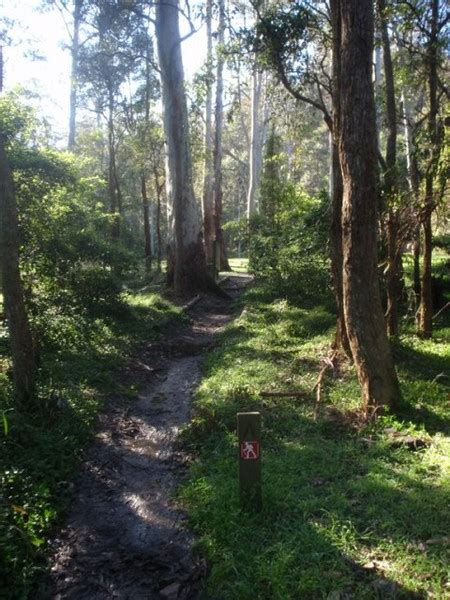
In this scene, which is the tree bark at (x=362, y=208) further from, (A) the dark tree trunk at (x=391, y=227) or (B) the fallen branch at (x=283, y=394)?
(A) the dark tree trunk at (x=391, y=227)

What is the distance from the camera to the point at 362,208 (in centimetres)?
646

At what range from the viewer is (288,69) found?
10.3 meters

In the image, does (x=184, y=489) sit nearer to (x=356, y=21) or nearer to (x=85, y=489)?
(x=85, y=489)

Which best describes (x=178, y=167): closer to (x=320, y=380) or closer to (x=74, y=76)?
(x=320, y=380)

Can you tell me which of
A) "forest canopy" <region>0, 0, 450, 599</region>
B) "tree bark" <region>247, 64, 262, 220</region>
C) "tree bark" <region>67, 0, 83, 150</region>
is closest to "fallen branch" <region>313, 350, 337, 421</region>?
"forest canopy" <region>0, 0, 450, 599</region>

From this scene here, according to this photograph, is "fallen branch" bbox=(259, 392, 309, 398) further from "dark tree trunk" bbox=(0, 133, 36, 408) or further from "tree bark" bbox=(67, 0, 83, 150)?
"tree bark" bbox=(67, 0, 83, 150)

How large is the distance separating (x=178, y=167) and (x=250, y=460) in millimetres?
14090

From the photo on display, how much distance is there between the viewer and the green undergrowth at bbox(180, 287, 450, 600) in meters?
3.85

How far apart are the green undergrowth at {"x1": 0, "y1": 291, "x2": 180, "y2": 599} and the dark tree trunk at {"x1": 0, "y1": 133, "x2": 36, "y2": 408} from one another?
0.27 meters

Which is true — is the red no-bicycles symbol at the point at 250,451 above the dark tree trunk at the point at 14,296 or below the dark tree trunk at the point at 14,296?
below

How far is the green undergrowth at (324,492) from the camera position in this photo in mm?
3846

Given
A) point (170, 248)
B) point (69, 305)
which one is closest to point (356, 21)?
point (69, 305)

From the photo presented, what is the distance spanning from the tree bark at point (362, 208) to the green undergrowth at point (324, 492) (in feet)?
1.92

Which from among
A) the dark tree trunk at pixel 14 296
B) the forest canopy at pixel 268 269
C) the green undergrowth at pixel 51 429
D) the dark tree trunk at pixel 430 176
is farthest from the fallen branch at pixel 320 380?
the dark tree trunk at pixel 14 296
